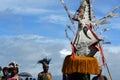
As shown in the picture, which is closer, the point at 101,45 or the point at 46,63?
the point at 101,45

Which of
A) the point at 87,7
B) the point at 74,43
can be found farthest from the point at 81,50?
A: the point at 87,7

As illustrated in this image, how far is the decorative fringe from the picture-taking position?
12.2 metres

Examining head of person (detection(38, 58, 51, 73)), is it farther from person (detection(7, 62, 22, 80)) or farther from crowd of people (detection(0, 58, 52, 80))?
person (detection(7, 62, 22, 80))

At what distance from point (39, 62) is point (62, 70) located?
154 centimetres

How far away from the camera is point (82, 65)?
1216 centimetres

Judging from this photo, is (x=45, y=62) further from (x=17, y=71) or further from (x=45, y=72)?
(x=17, y=71)

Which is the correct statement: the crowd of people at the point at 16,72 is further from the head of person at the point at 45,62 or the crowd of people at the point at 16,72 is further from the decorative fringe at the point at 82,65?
the decorative fringe at the point at 82,65

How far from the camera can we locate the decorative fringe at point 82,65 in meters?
12.2

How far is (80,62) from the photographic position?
40.0ft

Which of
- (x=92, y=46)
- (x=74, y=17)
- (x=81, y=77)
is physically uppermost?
(x=74, y=17)

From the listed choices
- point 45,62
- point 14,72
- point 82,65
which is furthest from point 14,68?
point 82,65

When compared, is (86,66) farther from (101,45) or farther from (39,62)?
(39,62)

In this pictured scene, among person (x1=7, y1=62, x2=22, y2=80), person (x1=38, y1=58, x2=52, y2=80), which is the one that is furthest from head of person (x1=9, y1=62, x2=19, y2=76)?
person (x1=38, y1=58, x2=52, y2=80)

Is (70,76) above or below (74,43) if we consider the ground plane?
below
